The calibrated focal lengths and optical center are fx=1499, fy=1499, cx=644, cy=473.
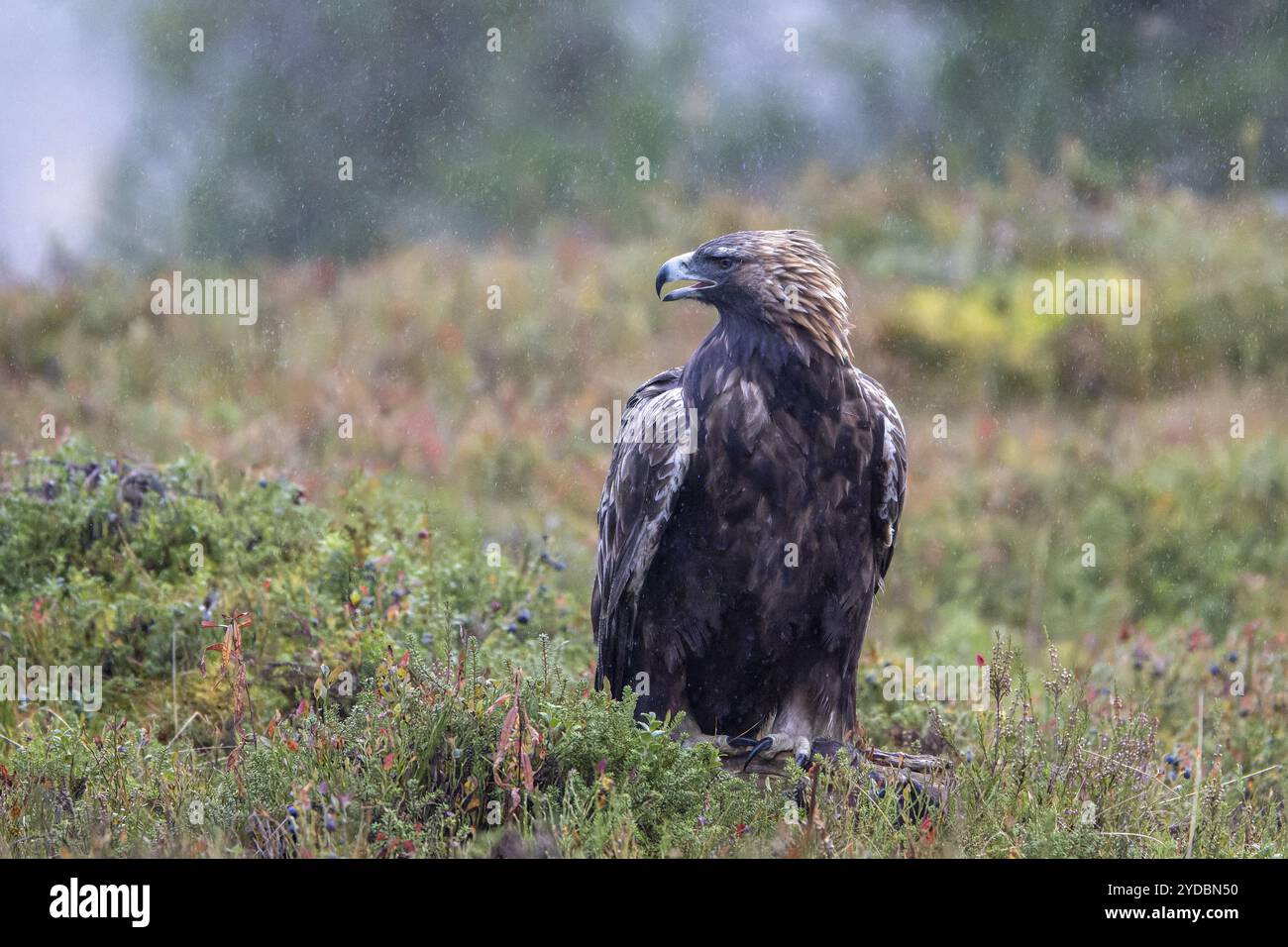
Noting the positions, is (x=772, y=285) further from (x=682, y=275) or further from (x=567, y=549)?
(x=567, y=549)

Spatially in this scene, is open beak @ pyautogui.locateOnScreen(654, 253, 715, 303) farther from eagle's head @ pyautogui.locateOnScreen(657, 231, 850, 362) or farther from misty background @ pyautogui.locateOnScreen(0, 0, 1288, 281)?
misty background @ pyautogui.locateOnScreen(0, 0, 1288, 281)

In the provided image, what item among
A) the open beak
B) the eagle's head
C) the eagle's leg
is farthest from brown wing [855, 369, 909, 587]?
the eagle's leg

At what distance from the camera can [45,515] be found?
7910 mm

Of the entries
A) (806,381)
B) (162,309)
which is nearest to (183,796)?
(806,381)

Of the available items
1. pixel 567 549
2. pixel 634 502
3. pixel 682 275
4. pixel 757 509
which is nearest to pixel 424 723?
pixel 634 502

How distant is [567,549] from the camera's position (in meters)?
9.85

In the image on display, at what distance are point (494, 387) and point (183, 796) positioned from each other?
28.7 feet

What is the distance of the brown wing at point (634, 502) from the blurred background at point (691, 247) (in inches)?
148

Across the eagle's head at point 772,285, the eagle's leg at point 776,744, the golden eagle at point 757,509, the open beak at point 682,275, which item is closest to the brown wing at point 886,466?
the golden eagle at point 757,509

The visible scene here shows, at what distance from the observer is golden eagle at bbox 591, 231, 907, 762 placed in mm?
5555

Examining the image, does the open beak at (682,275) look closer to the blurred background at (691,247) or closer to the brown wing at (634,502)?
the brown wing at (634,502)

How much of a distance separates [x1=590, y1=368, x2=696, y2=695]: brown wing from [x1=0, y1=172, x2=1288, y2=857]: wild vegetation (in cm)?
36

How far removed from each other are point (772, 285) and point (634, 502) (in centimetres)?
98

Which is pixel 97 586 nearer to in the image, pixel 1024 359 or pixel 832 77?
pixel 1024 359
